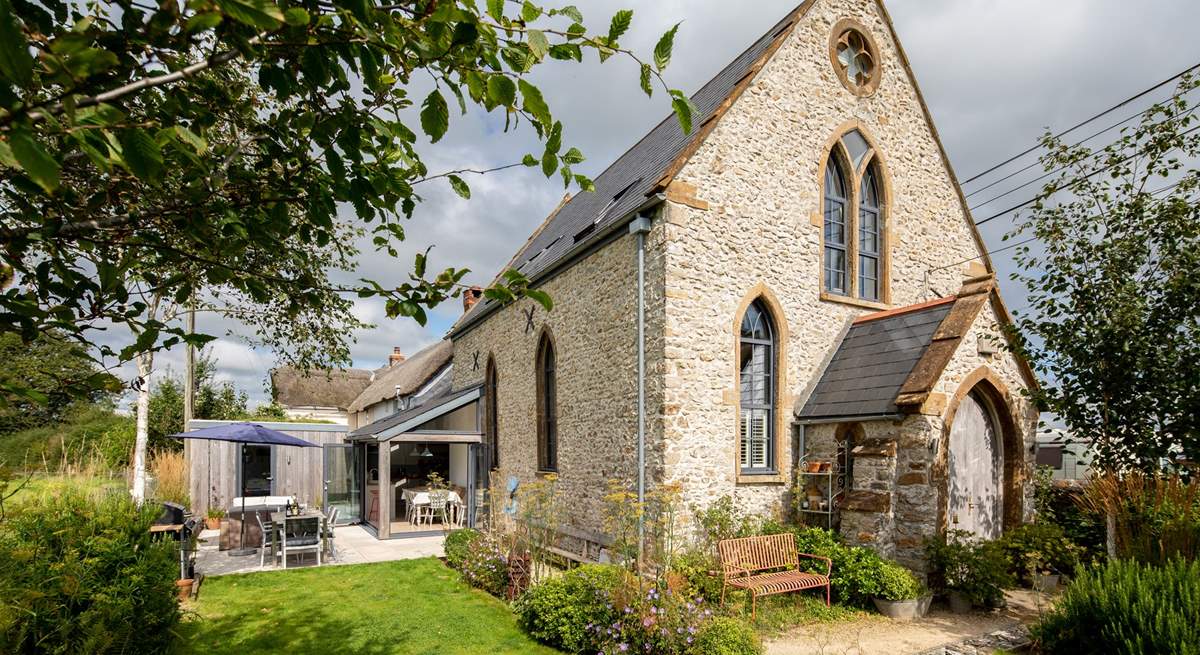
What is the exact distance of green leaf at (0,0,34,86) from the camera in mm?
1235

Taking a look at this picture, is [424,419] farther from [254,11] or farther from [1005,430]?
[254,11]

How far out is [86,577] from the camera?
5.70 metres

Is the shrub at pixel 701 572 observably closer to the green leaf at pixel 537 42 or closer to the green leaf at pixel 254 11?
the green leaf at pixel 537 42

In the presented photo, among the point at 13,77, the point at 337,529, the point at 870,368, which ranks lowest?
the point at 337,529

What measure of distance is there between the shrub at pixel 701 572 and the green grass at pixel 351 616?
2151 mm

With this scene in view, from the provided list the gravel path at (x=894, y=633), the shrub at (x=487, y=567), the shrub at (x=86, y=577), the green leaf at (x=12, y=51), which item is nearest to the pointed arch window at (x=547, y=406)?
the shrub at (x=487, y=567)

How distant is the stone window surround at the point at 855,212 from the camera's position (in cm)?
1147

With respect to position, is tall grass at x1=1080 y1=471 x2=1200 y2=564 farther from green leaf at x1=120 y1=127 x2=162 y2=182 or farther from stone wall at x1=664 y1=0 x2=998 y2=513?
green leaf at x1=120 y1=127 x2=162 y2=182

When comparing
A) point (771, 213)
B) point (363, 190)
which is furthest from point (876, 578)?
point (363, 190)

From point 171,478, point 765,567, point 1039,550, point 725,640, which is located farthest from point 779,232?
point 171,478

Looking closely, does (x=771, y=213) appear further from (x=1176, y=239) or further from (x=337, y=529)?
(x=337, y=529)

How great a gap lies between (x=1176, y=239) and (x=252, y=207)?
8842mm

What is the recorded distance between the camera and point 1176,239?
6.82 meters

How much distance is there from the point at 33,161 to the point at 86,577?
617 cm
